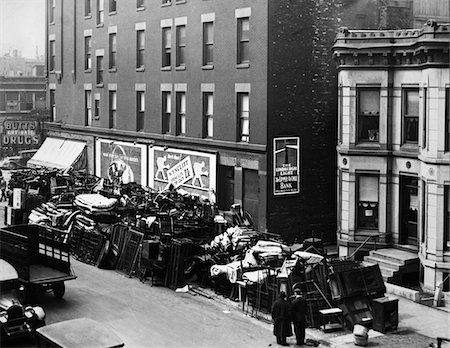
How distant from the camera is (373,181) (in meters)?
27.8

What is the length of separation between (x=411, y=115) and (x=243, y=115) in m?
8.50

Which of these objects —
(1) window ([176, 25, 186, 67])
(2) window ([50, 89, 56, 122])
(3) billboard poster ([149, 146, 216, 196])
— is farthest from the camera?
(2) window ([50, 89, 56, 122])

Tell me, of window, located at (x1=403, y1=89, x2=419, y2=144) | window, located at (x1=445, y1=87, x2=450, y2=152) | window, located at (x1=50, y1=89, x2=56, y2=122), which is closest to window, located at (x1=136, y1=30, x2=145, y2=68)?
window, located at (x1=50, y1=89, x2=56, y2=122)

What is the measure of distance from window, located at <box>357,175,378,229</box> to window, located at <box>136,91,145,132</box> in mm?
17044

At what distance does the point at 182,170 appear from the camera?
3684 centimetres

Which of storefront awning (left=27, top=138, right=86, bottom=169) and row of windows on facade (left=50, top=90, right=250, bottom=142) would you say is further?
storefront awning (left=27, top=138, right=86, bottom=169)

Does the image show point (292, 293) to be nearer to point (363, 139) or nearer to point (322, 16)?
point (363, 139)

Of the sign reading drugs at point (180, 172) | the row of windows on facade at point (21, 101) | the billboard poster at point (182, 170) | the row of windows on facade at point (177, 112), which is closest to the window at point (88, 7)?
the row of windows on facade at point (177, 112)

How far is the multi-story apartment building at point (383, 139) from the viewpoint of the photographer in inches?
1027

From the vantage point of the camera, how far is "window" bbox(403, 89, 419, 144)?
2664 centimetres

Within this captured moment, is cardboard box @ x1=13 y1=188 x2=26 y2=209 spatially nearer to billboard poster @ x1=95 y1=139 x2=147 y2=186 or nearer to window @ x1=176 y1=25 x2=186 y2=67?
billboard poster @ x1=95 y1=139 x2=147 y2=186

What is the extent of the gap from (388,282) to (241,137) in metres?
10.7

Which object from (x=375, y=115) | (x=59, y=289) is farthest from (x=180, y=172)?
(x=59, y=289)

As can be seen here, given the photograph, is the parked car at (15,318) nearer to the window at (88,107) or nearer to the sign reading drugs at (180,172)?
the sign reading drugs at (180,172)
